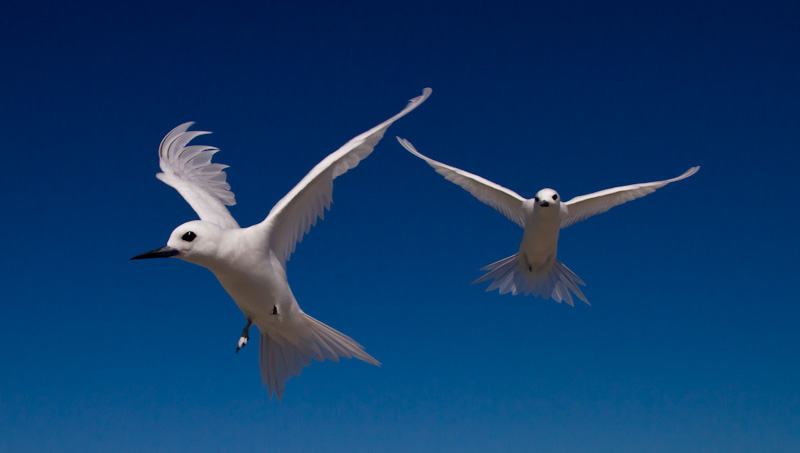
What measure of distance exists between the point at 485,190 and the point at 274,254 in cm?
541

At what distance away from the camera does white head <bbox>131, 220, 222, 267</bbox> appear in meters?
8.23

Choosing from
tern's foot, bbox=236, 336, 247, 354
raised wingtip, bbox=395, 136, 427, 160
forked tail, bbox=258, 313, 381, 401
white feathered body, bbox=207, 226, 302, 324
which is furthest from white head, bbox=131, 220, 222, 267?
raised wingtip, bbox=395, 136, 427, 160

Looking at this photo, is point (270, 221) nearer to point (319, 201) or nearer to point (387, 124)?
point (319, 201)

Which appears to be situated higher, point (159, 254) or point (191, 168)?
point (191, 168)

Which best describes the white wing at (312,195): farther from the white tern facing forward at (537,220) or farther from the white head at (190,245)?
the white tern facing forward at (537,220)

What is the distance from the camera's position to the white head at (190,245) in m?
8.23

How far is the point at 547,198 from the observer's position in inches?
490

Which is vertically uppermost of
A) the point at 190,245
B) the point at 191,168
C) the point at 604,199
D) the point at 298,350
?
the point at 604,199

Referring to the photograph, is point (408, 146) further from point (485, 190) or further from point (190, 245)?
point (190, 245)

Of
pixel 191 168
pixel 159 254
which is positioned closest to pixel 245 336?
pixel 159 254

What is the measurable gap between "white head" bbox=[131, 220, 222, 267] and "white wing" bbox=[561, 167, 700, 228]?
6.80 meters

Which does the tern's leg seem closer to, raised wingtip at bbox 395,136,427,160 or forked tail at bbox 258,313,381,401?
forked tail at bbox 258,313,381,401

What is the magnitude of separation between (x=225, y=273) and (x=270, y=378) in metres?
2.29

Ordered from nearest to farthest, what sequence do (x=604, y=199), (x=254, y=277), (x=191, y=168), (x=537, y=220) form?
1. (x=254, y=277)
2. (x=191, y=168)
3. (x=537, y=220)
4. (x=604, y=199)
